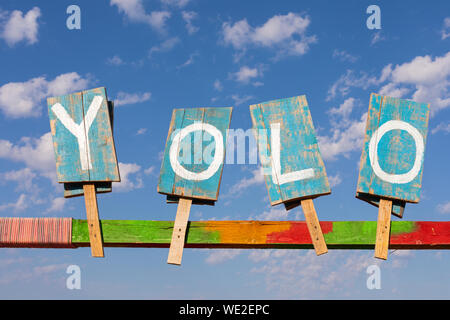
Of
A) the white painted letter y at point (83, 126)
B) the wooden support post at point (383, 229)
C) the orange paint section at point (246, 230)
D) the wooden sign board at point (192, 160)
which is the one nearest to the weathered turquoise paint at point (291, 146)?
the orange paint section at point (246, 230)

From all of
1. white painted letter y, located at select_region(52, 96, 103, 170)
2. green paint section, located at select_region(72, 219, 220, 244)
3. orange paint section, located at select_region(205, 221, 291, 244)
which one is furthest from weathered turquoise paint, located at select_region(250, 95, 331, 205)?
white painted letter y, located at select_region(52, 96, 103, 170)

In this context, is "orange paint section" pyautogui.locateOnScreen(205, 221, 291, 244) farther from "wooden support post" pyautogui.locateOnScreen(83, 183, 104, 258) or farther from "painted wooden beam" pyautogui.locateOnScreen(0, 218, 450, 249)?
"wooden support post" pyautogui.locateOnScreen(83, 183, 104, 258)

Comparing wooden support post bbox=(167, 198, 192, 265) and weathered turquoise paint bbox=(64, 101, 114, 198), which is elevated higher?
weathered turquoise paint bbox=(64, 101, 114, 198)

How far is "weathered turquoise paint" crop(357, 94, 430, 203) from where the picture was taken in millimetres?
5336

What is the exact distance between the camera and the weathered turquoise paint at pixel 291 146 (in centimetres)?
520

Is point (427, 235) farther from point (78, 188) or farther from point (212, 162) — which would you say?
point (78, 188)

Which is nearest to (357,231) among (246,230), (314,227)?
(314,227)

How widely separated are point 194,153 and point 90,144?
42.8 inches

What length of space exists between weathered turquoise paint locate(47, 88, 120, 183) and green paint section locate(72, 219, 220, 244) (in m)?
0.47

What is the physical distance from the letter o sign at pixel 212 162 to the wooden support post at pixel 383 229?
5.68 feet

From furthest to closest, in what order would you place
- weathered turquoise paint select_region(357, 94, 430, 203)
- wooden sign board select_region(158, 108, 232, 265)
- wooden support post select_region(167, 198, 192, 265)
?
1. weathered turquoise paint select_region(357, 94, 430, 203)
2. wooden sign board select_region(158, 108, 232, 265)
3. wooden support post select_region(167, 198, 192, 265)

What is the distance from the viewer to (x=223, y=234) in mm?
5246
